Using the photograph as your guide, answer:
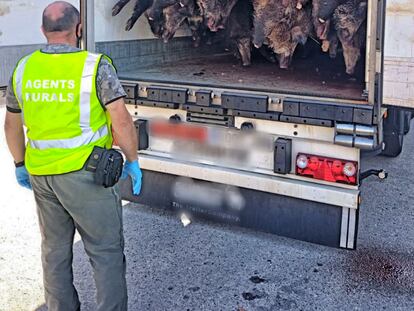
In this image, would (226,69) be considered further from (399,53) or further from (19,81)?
(19,81)

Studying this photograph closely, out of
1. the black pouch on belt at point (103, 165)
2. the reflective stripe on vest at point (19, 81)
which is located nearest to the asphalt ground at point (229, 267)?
the black pouch on belt at point (103, 165)

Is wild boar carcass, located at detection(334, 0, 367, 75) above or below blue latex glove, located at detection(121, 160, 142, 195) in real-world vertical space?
above

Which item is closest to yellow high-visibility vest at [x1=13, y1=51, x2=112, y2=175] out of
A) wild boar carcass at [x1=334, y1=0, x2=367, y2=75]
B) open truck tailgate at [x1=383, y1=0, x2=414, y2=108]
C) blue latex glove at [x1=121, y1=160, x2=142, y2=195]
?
blue latex glove at [x1=121, y1=160, x2=142, y2=195]

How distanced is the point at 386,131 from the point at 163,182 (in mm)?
2788

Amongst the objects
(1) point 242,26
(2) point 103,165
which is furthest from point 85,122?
(1) point 242,26

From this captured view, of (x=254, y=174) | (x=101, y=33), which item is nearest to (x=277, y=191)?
(x=254, y=174)

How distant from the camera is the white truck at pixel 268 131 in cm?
289

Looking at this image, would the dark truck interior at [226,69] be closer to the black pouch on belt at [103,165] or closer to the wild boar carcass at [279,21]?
the wild boar carcass at [279,21]

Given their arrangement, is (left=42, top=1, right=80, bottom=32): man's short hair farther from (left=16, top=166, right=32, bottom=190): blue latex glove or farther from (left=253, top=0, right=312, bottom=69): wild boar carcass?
(left=253, top=0, right=312, bottom=69): wild boar carcass

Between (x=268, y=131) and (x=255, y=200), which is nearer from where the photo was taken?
(x=268, y=131)

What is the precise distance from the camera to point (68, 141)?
A: 92.4 inches

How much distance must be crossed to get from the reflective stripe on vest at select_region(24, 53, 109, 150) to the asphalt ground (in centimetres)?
113

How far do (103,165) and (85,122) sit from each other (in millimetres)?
212

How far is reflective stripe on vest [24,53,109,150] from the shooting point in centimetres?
230
